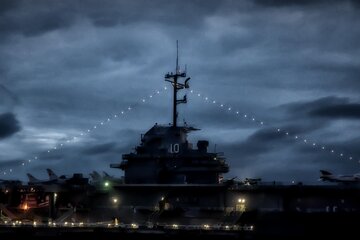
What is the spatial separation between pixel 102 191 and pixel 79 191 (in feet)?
7.12

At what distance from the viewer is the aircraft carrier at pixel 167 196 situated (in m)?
36.8

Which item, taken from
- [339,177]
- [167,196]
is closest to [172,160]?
[167,196]

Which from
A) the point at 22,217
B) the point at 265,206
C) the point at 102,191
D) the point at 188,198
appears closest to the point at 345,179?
the point at 265,206

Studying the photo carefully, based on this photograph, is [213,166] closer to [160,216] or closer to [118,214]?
[160,216]

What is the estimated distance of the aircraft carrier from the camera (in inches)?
→ 1449

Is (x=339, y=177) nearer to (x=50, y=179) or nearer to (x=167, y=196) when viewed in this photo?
(x=167, y=196)

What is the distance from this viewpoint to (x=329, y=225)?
28.0 meters

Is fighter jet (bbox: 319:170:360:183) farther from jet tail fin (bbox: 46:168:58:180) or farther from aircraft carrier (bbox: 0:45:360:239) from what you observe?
jet tail fin (bbox: 46:168:58:180)

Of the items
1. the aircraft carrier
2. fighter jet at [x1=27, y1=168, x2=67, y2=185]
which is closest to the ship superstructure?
the aircraft carrier

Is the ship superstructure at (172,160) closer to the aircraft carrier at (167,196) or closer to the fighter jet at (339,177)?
the aircraft carrier at (167,196)

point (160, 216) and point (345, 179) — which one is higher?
point (345, 179)

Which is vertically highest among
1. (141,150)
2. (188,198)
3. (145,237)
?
(141,150)

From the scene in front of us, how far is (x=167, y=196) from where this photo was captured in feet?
136

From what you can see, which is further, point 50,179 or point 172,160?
point 50,179
